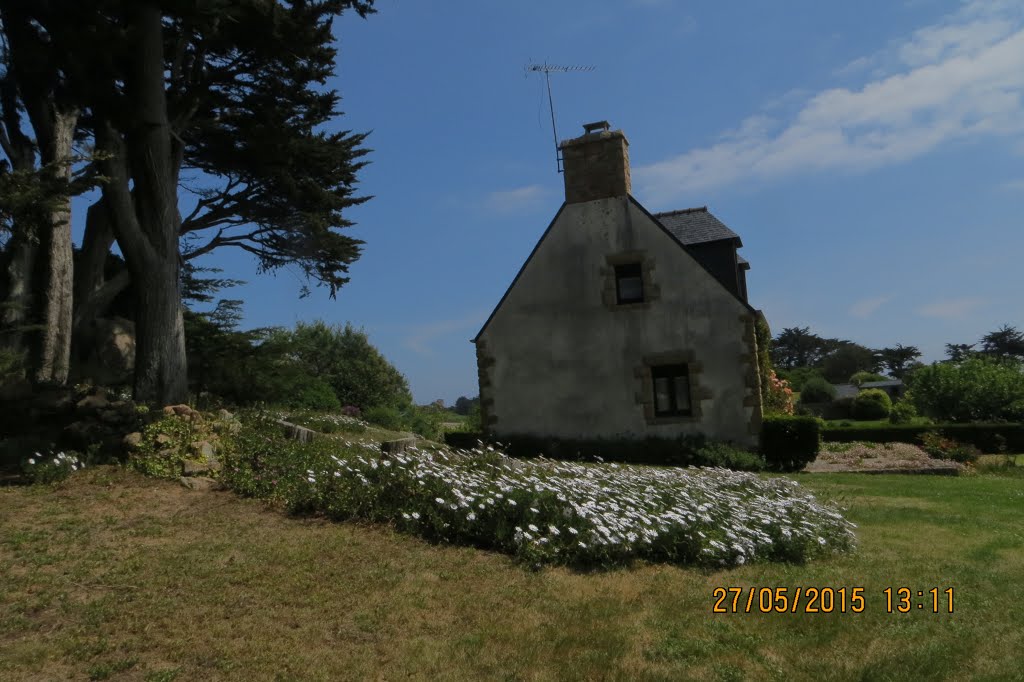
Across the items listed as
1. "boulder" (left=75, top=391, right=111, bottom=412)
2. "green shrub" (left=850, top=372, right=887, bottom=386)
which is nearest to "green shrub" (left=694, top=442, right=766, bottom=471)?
"boulder" (left=75, top=391, right=111, bottom=412)

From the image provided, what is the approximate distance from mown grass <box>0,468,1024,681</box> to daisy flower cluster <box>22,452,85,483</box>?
2.71 feet

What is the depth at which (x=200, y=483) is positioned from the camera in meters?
8.25

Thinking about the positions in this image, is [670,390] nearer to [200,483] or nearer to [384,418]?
[384,418]

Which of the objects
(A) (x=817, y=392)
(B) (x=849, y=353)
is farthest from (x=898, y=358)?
(A) (x=817, y=392)

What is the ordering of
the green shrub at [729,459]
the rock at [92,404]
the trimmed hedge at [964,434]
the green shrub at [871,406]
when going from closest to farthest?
the rock at [92,404], the green shrub at [729,459], the trimmed hedge at [964,434], the green shrub at [871,406]

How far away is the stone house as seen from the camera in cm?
1697

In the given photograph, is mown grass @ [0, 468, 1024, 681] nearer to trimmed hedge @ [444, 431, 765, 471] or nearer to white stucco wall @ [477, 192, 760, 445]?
trimmed hedge @ [444, 431, 765, 471]

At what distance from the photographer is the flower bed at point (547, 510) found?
247 inches

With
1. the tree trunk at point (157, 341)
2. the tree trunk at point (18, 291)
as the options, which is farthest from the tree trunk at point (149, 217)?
the tree trunk at point (18, 291)

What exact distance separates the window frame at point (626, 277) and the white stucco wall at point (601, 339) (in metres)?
0.33

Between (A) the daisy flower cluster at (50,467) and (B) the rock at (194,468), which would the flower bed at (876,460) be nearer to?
(B) the rock at (194,468)

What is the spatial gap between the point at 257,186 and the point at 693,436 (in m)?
→ 12.0

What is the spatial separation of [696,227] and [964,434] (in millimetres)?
12338

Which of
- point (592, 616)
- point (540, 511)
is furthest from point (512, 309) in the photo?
point (592, 616)
